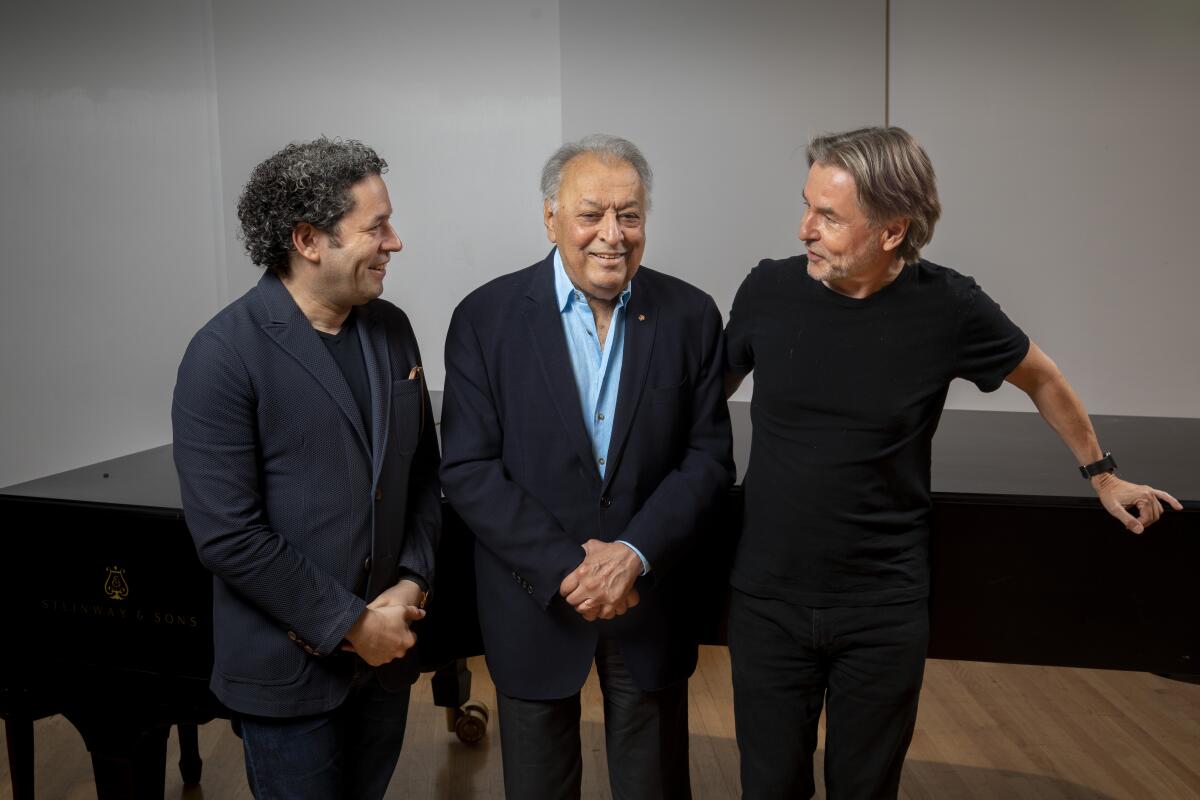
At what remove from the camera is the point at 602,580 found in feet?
5.98

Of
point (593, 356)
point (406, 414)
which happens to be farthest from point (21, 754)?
point (593, 356)

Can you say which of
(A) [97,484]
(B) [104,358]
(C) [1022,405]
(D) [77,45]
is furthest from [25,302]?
(C) [1022,405]

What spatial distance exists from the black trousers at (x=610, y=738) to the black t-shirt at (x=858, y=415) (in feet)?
0.90

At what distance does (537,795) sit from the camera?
1.96 metres

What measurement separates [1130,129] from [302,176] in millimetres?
3644

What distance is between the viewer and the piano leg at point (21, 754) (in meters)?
2.54

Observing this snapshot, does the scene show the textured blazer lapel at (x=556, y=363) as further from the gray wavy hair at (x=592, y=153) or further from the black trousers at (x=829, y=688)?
the black trousers at (x=829, y=688)

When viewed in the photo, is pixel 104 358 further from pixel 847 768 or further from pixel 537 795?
pixel 847 768

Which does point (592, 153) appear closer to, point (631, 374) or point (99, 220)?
point (631, 374)

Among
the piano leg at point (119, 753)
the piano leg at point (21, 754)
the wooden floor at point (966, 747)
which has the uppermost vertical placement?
the piano leg at point (119, 753)

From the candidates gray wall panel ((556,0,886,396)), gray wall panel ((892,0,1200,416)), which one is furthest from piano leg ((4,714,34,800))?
gray wall panel ((892,0,1200,416))

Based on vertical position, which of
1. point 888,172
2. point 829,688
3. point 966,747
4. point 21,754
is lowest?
point 966,747

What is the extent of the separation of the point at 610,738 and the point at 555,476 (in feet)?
1.60

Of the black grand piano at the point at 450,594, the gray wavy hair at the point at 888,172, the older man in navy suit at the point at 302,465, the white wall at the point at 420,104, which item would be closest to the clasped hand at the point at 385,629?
the older man in navy suit at the point at 302,465
